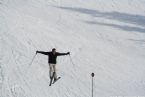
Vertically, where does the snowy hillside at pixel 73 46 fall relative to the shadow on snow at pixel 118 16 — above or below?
below

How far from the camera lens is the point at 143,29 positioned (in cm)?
3306

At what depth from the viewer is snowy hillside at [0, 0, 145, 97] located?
18016 millimetres

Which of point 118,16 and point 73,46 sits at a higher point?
point 118,16

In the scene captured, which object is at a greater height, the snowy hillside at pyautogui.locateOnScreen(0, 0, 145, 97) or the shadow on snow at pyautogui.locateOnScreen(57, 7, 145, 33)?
the shadow on snow at pyautogui.locateOnScreen(57, 7, 145, 33)

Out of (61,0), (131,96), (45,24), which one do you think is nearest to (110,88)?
(131,96)

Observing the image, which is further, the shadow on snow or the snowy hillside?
the shadow on snow

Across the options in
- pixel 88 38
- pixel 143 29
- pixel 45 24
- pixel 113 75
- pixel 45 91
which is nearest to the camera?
pixel 45 91

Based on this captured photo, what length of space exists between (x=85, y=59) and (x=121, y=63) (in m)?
2.75

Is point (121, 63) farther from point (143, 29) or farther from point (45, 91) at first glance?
point (143, 29)

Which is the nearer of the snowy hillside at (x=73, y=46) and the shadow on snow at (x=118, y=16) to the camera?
the snowy hillside at (x=73, y=46)

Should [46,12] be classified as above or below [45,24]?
above

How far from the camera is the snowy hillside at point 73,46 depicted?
59.1 feet

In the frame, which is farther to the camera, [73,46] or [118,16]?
[118,16]

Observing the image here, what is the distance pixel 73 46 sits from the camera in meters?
25.2
